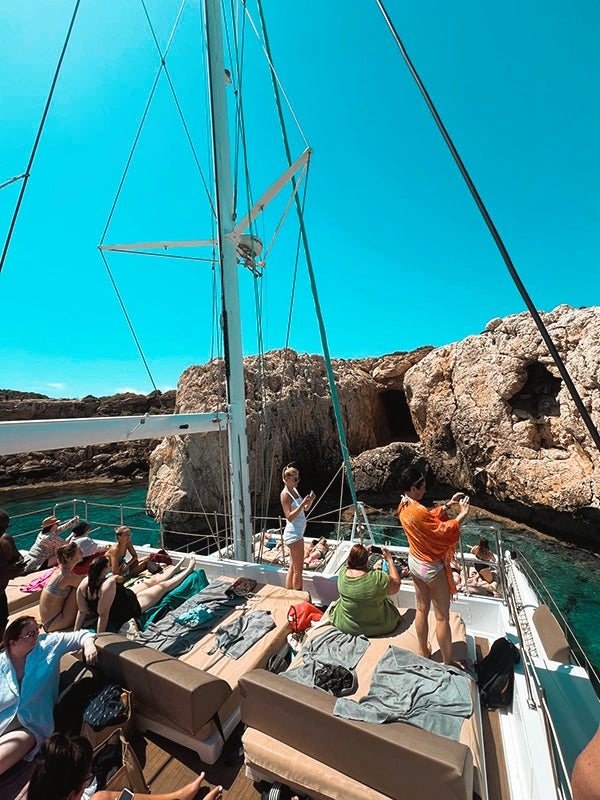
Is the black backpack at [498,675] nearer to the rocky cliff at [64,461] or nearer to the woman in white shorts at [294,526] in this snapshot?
the woman in white shorts at [294,526]

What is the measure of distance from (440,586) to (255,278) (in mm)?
5571

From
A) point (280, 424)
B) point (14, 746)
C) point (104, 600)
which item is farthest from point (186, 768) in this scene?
point (280, 424)

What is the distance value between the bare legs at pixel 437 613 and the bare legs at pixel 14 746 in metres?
2.85

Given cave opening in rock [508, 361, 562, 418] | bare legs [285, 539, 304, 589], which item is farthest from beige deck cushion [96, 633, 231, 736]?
cave opening in rock [508, 361, 562, 418]

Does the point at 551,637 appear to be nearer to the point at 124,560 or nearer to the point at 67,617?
the point at 67,617

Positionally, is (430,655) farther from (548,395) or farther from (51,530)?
(548,395)

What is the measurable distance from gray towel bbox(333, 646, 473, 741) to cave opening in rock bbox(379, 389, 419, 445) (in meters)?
27.4

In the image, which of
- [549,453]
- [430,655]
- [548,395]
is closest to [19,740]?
[430,655]

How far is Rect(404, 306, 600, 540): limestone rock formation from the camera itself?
13.1m

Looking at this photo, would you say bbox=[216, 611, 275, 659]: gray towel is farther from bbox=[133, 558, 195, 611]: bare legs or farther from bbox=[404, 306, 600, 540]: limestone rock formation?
bbox=[404, 306, 600, 540]: limestone rock formation

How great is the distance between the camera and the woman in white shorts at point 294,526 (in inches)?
167

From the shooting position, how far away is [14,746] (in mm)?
2107

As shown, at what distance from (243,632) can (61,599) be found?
194 centimetres

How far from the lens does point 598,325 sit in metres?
13.5
